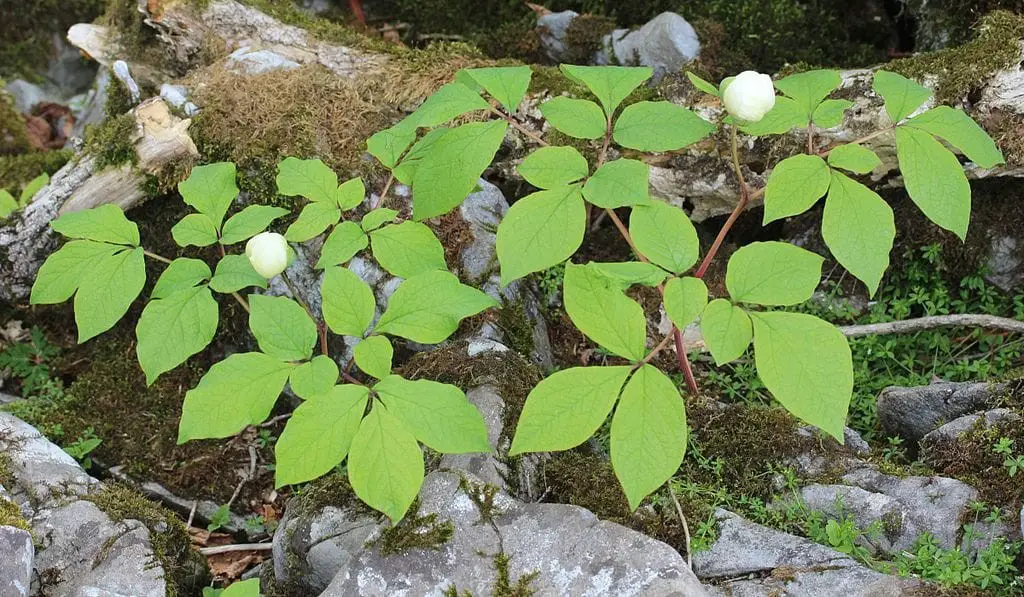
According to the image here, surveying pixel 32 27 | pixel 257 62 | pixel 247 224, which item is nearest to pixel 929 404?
pixel 247 224

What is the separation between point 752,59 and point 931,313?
4.39 ft

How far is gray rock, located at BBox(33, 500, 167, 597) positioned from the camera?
6.22 ft

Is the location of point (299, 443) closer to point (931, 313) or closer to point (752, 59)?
point (931, 313)

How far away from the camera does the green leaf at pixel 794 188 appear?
1688 mm

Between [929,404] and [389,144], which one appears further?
[929,404]

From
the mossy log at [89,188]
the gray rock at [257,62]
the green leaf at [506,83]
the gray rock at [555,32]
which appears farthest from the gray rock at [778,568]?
the gray rock at [555,32]

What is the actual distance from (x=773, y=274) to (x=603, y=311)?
35cm

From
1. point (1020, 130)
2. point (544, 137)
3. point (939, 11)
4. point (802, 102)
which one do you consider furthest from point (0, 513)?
point (939, 11)

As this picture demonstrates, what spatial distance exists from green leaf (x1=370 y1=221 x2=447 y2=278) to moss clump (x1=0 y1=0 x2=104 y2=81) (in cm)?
360

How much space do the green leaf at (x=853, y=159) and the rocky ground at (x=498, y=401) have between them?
0.73m

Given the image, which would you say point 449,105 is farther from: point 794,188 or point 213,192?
point 794,188

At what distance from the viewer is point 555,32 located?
3.58 meters

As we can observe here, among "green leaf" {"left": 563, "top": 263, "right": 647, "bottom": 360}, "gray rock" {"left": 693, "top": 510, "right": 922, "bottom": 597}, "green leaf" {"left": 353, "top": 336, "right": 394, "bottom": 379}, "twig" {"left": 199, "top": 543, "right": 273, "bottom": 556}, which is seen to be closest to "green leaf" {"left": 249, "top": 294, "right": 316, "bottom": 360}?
"green leaf" {"left": 353, "top": 336, "right": 394, "bottom": 379}

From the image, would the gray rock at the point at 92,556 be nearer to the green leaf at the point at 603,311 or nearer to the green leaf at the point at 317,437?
the green leaf at the point at 317,437
